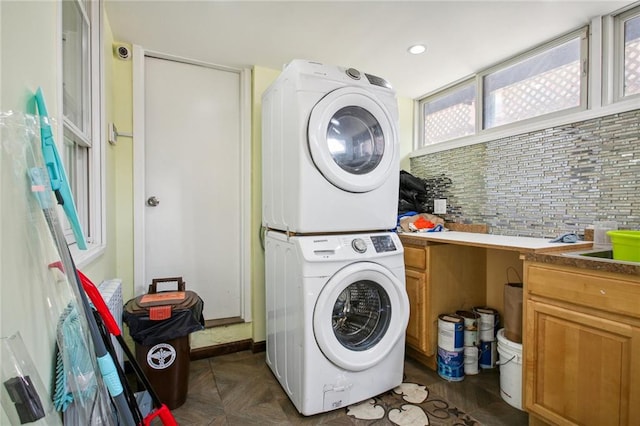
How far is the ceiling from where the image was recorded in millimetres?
1683

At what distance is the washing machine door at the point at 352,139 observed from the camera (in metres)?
1.62

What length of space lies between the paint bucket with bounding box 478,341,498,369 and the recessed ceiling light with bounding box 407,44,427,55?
2.01 m

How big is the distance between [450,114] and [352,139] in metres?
1.50

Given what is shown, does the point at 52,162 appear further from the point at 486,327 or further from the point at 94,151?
the point at 486,327

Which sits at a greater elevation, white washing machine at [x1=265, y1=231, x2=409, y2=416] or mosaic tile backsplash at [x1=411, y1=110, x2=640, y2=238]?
mosaic tile backsplash at [x1=411, y1=110, x2=640, y2=238]

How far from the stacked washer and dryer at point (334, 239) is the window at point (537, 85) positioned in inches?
40.7

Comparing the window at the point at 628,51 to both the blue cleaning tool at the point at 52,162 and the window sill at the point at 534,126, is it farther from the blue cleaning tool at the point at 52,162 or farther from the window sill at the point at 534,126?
the blue cleaning tool at the point at 52,162

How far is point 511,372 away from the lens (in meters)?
1.71

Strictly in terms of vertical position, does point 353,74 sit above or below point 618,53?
below

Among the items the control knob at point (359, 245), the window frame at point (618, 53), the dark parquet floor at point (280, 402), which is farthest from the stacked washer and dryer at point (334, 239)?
the window frame at point (618, 53)

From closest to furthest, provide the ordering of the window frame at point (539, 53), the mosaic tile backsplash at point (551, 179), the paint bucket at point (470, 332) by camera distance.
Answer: the mosaic tile backsplash at point (551, 179) → the window frame at point (539, 53) → the paint bucket at point (470, 332)

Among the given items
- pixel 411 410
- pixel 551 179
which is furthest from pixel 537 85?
pixel 411 410

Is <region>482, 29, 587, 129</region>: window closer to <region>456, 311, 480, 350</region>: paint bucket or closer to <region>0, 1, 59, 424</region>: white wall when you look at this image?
<region>456, 311, 480, 350</region>: paint bucket

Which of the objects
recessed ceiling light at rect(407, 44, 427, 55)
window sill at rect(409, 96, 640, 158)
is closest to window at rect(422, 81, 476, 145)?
window sill at rect(409, 96, 640, 158)
